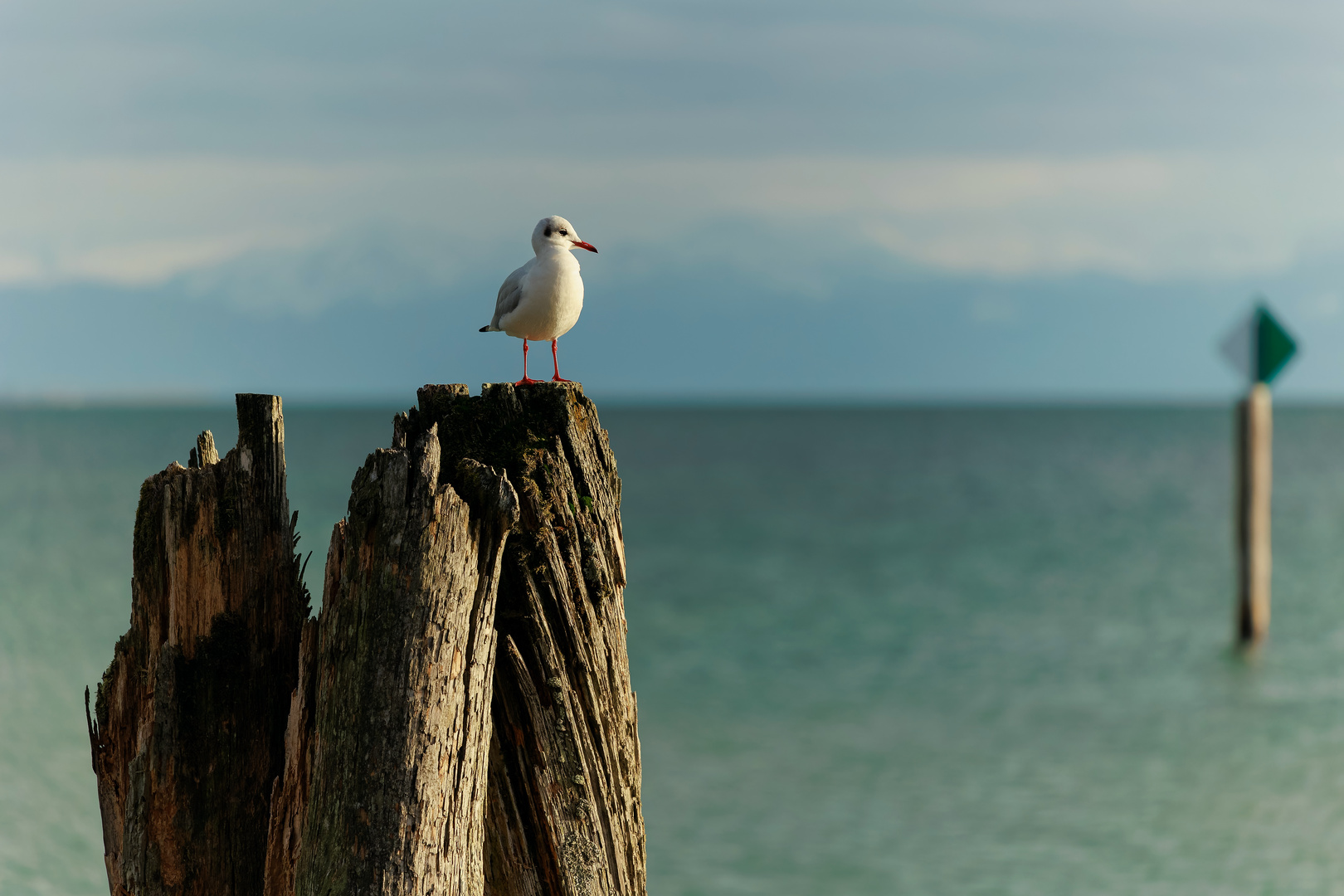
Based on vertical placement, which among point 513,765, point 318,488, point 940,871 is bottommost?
point 940,871

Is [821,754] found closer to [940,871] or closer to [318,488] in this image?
[940,871]

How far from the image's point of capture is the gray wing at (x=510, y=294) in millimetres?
4398

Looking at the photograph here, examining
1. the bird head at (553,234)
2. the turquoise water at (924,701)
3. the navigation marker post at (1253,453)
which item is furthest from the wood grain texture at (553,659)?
the turquoise water at (924,701)

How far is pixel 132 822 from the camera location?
Answer: 330 centimetres

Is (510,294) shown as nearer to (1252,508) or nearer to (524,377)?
(524,377)

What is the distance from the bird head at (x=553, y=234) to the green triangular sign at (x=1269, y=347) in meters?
3.88

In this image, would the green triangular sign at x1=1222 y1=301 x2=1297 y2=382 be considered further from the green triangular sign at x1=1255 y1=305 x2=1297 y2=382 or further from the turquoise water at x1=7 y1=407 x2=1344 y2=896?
the turquoise water at x1=7 y1=407 x2=1344 y2=896

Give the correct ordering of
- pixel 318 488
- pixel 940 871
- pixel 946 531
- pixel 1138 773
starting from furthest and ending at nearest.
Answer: pixel 318 488
pixel 946 531
pixel 1138 773
pixel 940 871

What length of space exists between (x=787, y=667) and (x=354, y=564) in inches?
737

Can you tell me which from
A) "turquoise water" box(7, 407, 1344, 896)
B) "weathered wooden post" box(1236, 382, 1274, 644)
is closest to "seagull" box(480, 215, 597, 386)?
"weathered wooden post" box(1236, 382, 1274, 644)

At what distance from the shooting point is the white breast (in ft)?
14.1

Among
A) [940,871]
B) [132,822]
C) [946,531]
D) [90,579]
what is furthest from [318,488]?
[132,822]

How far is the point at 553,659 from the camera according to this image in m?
3.30

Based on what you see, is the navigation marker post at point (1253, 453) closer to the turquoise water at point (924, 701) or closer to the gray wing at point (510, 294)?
the gray wing at point (510, 294)
